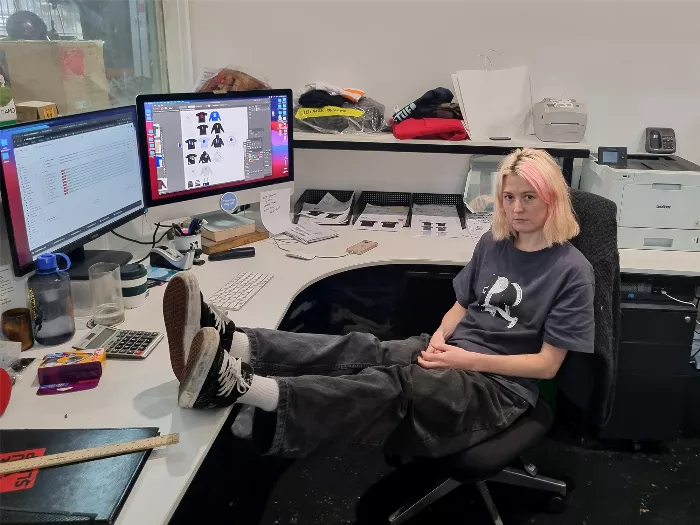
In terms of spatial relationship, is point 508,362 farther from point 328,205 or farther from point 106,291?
point 328,205

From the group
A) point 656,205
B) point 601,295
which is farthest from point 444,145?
point 601,295

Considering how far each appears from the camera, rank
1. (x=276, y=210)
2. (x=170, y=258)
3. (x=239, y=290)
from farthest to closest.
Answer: (x=276, y=210) → (x=170, y=258) → (x=239, y=290)

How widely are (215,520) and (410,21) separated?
203cm

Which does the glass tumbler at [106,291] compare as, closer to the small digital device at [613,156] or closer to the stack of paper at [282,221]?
the stack of paper at [282,221]

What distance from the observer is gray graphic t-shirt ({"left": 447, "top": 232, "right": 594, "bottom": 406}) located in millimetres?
1652

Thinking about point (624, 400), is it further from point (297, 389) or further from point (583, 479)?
point (297, 389)

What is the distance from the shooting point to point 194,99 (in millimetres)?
2188

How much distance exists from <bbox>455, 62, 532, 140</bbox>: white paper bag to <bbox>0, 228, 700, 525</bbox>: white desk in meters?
0.60

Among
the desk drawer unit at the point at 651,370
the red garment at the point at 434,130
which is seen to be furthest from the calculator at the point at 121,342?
the desk drawer unit at the point at 651,370

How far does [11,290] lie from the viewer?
156 centimetres

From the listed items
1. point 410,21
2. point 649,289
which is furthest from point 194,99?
point 649,289

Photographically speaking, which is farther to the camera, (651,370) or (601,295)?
(651,370)

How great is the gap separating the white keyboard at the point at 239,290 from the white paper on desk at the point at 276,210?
1.42ft

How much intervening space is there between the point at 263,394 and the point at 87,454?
14.1 inches
